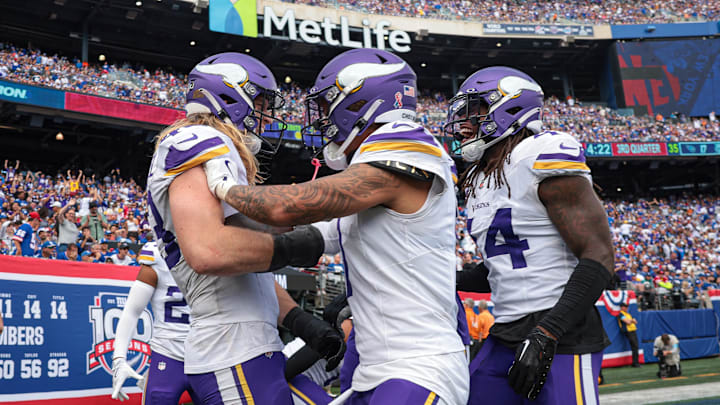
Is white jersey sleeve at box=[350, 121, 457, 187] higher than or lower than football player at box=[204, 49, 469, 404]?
higher

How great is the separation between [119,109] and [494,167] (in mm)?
23475

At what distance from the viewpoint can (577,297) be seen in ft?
9.18

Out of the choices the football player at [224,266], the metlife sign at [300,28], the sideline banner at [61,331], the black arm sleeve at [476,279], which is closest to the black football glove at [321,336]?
the football player at [224,266]

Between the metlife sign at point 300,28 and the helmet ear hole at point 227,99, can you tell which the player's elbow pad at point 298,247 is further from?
the metlife sign at point 300,28

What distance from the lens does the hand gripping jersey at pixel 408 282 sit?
2152 mm

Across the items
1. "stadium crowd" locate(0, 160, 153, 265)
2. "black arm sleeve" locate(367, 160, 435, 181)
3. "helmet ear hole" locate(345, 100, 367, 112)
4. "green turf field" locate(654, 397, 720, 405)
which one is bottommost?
"green turf field" locate(654, 397, 720, 405)

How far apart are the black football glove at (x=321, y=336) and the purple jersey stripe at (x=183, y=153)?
904mm

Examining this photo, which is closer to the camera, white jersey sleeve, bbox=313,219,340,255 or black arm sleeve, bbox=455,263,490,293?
white jersey sleeve, bbox=313,219,340,255

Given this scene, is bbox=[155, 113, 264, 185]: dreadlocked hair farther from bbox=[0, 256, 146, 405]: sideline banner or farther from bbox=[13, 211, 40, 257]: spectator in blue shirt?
bbox=[13, 211, 40, 257]: spectator in blue shirt

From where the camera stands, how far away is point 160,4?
2825cm

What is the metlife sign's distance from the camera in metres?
29.5

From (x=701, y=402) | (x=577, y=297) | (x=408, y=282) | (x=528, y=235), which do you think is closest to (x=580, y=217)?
(x=528, y=235)

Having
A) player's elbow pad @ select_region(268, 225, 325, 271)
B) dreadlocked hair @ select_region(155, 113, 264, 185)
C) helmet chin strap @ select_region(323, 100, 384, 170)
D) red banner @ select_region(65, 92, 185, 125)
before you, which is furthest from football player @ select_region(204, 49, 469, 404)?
red banner @ select_region(65, 92, 185, 125)

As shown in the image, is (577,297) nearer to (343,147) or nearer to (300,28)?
(343,147)
